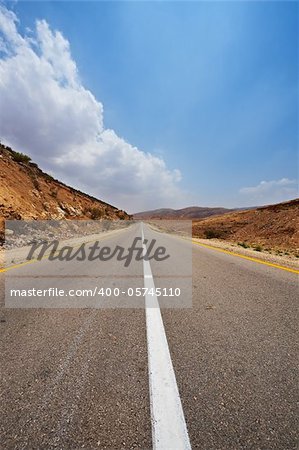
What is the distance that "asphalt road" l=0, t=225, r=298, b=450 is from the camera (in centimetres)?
150

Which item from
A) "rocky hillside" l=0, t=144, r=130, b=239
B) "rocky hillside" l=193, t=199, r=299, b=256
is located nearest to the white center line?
"rocky hillside" l=0, t=144, r=130, b=239

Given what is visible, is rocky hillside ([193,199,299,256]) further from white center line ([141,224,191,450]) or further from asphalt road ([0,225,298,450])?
white center line ([141,224,191,450])

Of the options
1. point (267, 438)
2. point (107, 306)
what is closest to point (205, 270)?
point (107, 306)

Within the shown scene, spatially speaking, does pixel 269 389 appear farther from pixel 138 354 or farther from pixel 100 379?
pixel 100 379

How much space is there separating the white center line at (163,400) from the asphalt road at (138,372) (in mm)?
41

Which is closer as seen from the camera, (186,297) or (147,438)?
(147,438)

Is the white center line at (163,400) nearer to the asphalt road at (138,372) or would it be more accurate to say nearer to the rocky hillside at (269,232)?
the asphalt road at (138,372)

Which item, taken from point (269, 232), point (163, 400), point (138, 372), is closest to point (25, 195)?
point (138, 372)

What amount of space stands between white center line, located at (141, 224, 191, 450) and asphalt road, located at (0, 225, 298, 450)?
0.13ft

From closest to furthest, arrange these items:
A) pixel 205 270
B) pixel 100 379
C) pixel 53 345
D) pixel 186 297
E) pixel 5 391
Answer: pixel 5 391 < pixel 100 379 < pixel 53 345 < pixel 186 297 < pixel 205 270

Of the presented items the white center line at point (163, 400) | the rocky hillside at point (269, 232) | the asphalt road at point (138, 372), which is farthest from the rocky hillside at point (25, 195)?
the rocky hillside at point (269, 232)

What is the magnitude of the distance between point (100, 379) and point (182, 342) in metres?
1.02

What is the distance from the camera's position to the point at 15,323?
3150 mm

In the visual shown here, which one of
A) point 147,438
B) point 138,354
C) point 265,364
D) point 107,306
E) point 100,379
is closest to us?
point 147,438
